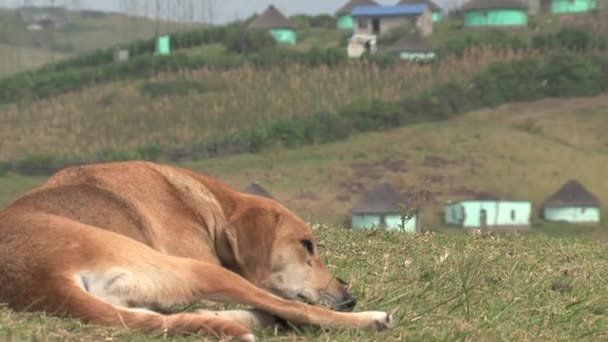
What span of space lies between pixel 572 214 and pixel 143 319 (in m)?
39.6

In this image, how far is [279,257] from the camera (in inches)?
252

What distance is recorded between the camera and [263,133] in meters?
56.7

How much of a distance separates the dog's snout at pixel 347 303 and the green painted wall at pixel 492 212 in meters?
37.7

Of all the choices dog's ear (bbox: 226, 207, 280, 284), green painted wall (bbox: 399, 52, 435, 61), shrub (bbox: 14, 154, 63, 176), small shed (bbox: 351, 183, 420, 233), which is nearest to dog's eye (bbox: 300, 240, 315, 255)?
dog's ear (bbox: 226, 207, 280, 284)

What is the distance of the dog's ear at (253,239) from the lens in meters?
6.34

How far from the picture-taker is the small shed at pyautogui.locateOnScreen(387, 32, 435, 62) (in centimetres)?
7112

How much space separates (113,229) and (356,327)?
1.44 meters

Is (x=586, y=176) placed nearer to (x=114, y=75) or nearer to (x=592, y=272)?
(x=114, y=75)

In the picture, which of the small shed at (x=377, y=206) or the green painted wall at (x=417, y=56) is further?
the green painted wall at (x=417, y=56)

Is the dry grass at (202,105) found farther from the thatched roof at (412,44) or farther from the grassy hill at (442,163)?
the grassy hill at (442,163)

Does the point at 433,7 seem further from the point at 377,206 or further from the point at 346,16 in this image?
the point at 377,206

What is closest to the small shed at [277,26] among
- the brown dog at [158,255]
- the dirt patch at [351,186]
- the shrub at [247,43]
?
the shrub at [247,43]

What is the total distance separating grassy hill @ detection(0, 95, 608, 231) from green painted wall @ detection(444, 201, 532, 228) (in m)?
0.71

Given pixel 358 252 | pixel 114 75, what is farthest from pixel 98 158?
pixel 358 252
